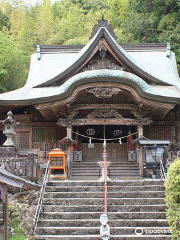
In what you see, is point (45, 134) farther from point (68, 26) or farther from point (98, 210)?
point (68, 26)

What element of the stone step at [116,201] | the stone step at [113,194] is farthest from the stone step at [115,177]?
the stone step at [116,201]

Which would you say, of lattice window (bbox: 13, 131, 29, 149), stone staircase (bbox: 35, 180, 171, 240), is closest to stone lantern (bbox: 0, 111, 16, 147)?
lattice window (bbox: 13, 131, 29, 149)

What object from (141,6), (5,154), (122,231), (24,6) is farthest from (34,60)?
(24,6)

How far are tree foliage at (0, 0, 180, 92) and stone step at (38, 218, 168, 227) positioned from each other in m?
14.1

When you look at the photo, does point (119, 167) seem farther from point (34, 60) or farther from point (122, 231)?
point (34, 60)

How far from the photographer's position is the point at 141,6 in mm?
32594

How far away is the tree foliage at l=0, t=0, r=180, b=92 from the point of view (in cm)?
2434

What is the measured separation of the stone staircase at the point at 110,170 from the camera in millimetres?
14834

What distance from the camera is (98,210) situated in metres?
10.1

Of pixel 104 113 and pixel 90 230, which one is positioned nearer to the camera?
pixel 90 230

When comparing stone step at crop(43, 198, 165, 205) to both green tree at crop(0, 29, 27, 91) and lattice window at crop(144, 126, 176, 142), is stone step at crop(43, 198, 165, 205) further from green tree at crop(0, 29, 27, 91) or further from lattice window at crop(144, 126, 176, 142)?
green tree at crop(0, 29, 27, 91)

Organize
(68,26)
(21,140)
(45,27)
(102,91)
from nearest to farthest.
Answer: (102,91)
(21,140)
(45,27)
(68,26)

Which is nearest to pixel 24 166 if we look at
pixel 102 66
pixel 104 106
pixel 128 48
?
pixel 104 106

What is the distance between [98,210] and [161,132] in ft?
26.3
